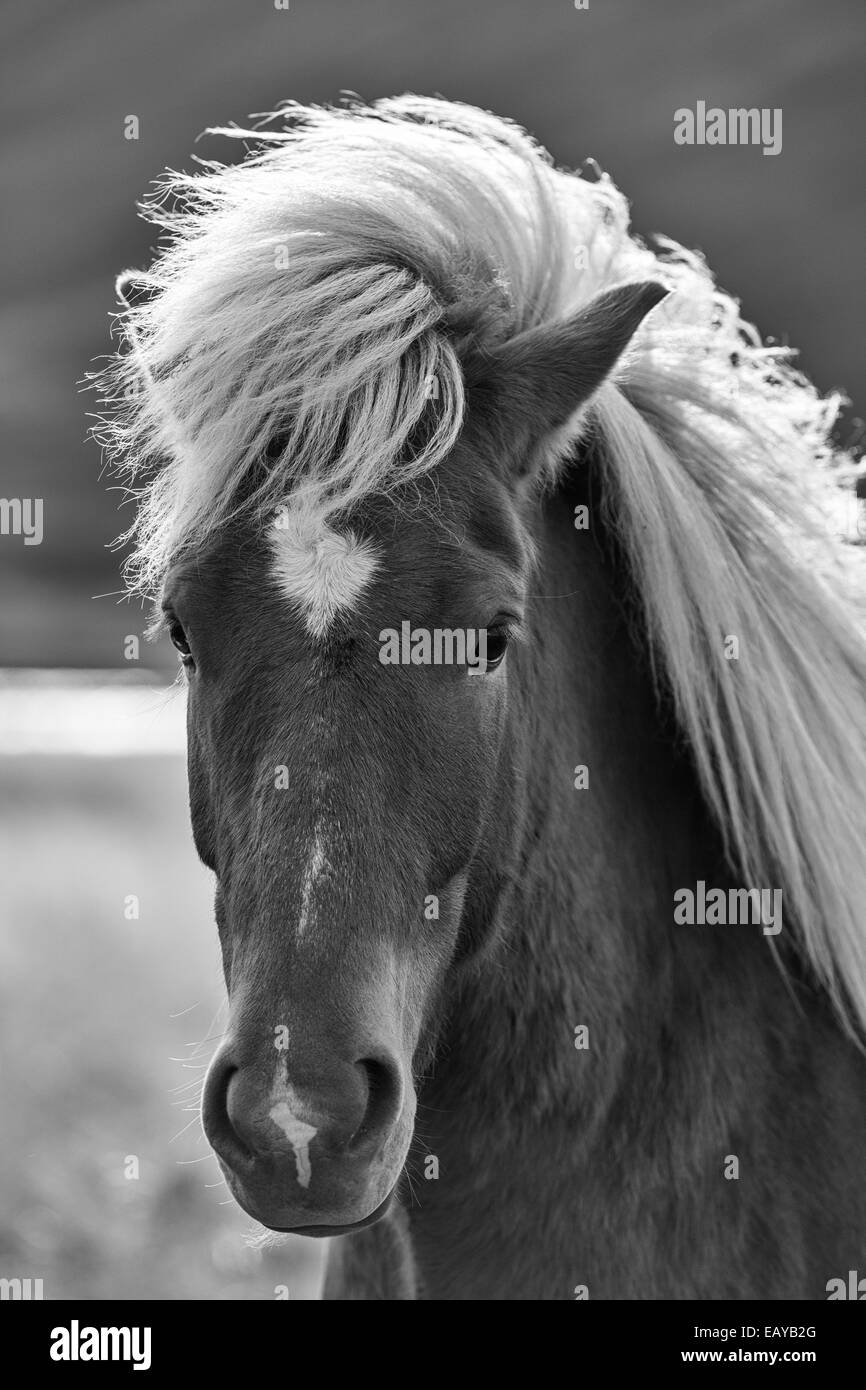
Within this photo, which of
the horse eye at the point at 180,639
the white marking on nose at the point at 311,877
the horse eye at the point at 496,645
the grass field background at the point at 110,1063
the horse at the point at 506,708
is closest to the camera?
the white marking on nose at the point at 311,877

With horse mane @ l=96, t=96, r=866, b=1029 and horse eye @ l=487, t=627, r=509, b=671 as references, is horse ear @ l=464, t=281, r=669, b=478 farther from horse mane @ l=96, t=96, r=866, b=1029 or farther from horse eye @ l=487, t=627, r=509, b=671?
horse eye @ l=487, t=627, r=509, b=671

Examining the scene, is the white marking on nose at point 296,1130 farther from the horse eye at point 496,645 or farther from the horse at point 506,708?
the horse eye at point 496,645

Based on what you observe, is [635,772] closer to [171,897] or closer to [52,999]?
[52,999]

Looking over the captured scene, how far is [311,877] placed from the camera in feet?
5.74

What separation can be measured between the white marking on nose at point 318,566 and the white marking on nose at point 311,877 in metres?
0.32

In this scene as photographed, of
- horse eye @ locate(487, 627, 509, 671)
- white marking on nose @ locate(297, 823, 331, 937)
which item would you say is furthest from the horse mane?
white marking on nose @ locate(297, 823, 331, 937)

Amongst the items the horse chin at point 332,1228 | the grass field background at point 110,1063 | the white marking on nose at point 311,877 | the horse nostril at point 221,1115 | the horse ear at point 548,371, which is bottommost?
the grass field background at point 110,1063

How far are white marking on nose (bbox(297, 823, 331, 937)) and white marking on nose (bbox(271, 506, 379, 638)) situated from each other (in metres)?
0.32

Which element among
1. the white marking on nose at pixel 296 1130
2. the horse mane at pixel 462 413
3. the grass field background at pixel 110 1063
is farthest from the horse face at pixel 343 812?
the grass field background at pixel 110 1063

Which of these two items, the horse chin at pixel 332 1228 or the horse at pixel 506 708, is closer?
the horse chin at pixel 332 1228

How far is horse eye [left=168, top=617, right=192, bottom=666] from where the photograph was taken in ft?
7.00

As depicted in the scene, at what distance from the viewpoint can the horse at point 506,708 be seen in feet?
6.12

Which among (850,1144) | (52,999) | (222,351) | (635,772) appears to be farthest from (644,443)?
(52,999)

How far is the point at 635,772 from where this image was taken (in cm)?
243
